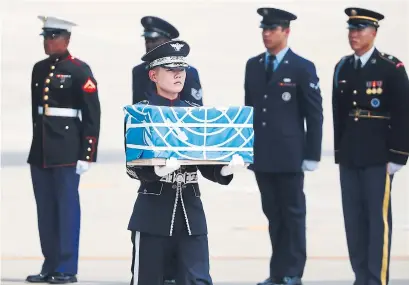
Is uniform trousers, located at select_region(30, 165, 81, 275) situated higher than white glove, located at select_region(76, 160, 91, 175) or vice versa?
white glove, located at select_region(76, 160, 91, 175)

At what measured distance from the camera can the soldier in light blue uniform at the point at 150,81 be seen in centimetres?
1045

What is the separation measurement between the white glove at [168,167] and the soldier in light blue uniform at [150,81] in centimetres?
227

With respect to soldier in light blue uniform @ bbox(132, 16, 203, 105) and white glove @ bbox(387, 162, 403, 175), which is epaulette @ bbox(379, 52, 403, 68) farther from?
soldier in light blue uniform @ bbox(132, 16, 203, 105)

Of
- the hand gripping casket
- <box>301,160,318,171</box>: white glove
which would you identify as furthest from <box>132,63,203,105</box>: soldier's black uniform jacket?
the hand gripping casket

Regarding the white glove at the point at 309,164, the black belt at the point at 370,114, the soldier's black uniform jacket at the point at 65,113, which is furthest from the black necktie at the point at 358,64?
the soldier's black uniform jacket at the point at 65,113

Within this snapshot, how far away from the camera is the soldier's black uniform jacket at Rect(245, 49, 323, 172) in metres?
10.8

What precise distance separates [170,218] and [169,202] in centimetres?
10

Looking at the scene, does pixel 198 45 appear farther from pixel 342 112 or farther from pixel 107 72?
pixel 342 112

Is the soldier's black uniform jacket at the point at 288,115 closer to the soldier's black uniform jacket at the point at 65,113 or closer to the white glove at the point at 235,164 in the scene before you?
the soldier's black uniform jacket at the point at 65,113

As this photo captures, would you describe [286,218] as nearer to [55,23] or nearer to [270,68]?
[270,68]

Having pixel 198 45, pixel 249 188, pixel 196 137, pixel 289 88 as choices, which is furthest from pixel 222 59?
pixel 196 137

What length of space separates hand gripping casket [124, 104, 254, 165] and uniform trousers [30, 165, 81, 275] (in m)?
3.14

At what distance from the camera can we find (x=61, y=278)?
1105 centimetres

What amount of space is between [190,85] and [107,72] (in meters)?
13.3
